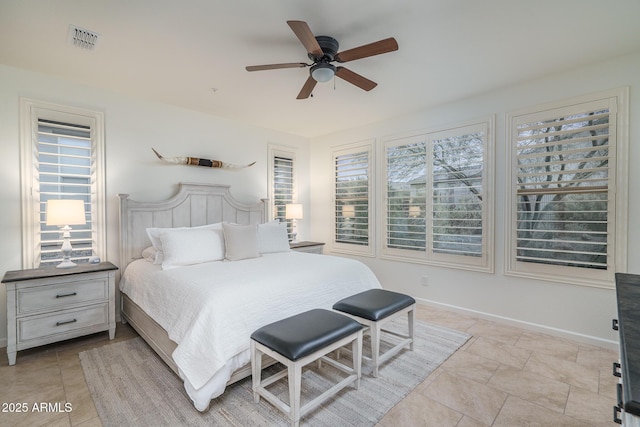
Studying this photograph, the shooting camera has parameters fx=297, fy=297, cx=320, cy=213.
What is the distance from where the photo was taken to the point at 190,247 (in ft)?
9.93

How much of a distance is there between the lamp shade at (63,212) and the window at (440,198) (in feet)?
12.1

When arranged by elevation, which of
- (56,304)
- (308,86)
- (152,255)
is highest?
(308,86)

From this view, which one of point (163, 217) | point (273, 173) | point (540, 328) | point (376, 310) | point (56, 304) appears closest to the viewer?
point (376, 310)

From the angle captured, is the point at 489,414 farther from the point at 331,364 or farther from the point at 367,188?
the point at 367,188

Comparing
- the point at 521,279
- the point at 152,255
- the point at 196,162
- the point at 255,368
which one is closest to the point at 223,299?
the point at 255,368

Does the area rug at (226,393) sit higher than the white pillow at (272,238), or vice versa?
the white pillow at (272,238)

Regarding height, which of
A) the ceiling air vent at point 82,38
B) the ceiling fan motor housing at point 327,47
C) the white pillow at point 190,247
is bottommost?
the white pillow at point 190,247

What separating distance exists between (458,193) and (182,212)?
3.49 metres

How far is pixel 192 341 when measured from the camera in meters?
1.98

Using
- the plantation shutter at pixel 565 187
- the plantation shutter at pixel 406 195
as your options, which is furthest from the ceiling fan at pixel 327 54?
the plantation shutter at pixel 565 187

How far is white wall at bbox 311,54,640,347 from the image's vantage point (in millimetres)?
2693

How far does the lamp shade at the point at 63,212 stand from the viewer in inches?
106

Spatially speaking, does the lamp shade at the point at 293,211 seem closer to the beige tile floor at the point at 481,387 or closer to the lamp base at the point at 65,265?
the beige tile floor at the point at 481,387

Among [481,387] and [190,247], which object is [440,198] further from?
[190,247]
